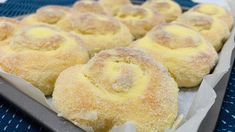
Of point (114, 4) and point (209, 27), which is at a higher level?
point (209, 27)

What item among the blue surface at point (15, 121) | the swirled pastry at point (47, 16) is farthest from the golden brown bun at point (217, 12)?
the blue surface at point (15, 121)

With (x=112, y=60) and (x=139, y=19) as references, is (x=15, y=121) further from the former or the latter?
(x=139, y=19)

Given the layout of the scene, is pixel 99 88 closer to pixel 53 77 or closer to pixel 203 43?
pixel 53 77

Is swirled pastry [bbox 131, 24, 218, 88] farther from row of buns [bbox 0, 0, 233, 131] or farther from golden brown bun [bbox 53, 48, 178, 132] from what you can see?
golden brown bun [bbox 53, 48, 178, 132]

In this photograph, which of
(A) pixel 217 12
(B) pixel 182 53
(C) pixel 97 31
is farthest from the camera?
(A) pixel 217 12

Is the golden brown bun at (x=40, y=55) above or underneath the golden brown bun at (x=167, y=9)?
above

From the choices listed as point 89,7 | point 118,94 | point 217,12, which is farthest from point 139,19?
point 118,94

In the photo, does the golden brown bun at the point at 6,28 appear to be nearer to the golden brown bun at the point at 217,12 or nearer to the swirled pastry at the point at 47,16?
the swirled pastry at the point at 47,16

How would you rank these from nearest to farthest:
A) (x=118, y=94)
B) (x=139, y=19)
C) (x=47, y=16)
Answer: (x=118, y=94) < (x=47, y=16) < (x=139, y=19)
